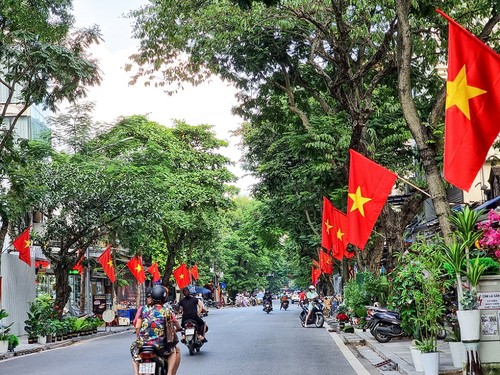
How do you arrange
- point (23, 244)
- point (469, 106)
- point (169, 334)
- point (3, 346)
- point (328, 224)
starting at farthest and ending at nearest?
point (23, 244), point (328, 224), point (3, 346), point (169, 334), point (469, 106)

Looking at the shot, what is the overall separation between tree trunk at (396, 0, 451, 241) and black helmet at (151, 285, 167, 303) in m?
4.47

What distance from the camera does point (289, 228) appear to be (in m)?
40.3

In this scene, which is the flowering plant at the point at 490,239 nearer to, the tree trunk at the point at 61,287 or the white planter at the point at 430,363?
the white planter at the point at 430,363

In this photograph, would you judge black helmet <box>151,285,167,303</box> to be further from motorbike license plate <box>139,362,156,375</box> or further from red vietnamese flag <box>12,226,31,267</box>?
red vietnamese flag <box>12,226,31,267</box>

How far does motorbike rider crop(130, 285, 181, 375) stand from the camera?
27.5 feet

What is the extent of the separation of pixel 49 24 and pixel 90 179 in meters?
10.6

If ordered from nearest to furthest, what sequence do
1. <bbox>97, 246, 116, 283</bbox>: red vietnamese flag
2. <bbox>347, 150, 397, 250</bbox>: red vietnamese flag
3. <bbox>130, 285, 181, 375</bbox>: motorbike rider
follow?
<bbox>130, 285, 181, 375</bbox>: motorbike rider < <bbox>347, 150, 397, 250</bbox>: red vietnamese flag < <bbox>97, 246, 116, 283</bbox>: red vietnamese flag

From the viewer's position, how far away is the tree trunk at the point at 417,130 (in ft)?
35.0

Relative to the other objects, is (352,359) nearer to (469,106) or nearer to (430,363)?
(430,363)

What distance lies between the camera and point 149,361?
8.23m

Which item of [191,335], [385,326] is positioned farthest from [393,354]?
[191,335]

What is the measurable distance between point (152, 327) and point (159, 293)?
0.41 meters

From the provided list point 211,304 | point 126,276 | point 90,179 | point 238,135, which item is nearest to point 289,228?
point 238,135

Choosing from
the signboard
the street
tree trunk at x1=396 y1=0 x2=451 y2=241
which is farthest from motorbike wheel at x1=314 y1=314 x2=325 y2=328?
the signboard
